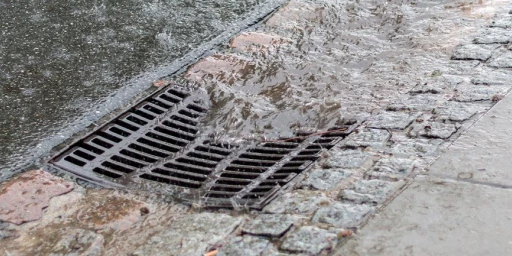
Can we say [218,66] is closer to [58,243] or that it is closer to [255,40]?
[255,40]

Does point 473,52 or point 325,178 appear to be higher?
point 473,52

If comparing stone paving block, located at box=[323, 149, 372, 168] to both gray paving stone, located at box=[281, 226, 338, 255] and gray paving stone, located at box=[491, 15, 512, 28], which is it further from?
gray paving stone, located at box=[491, 15, 512, 28]

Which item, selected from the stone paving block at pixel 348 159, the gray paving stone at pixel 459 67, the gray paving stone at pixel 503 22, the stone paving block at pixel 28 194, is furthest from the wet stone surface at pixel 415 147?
the gray paving stone at pixel 503 22

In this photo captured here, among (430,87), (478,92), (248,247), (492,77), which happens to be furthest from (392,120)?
(248,247)

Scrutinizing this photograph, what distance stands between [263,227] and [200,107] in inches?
55.5

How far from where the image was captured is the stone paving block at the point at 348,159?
11.1 ft

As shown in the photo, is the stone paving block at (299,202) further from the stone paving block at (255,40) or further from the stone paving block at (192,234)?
the stone paving block at (255,40)

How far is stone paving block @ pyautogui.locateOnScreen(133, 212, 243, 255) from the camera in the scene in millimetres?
2895

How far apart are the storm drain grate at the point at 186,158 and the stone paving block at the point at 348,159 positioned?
0.09 m

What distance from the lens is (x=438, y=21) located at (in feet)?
16.7

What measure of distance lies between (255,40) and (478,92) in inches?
68.2

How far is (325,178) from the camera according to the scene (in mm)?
3287

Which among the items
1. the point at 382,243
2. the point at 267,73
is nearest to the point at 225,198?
the point at 382,243

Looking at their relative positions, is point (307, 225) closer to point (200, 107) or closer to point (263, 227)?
point (263, 227)
